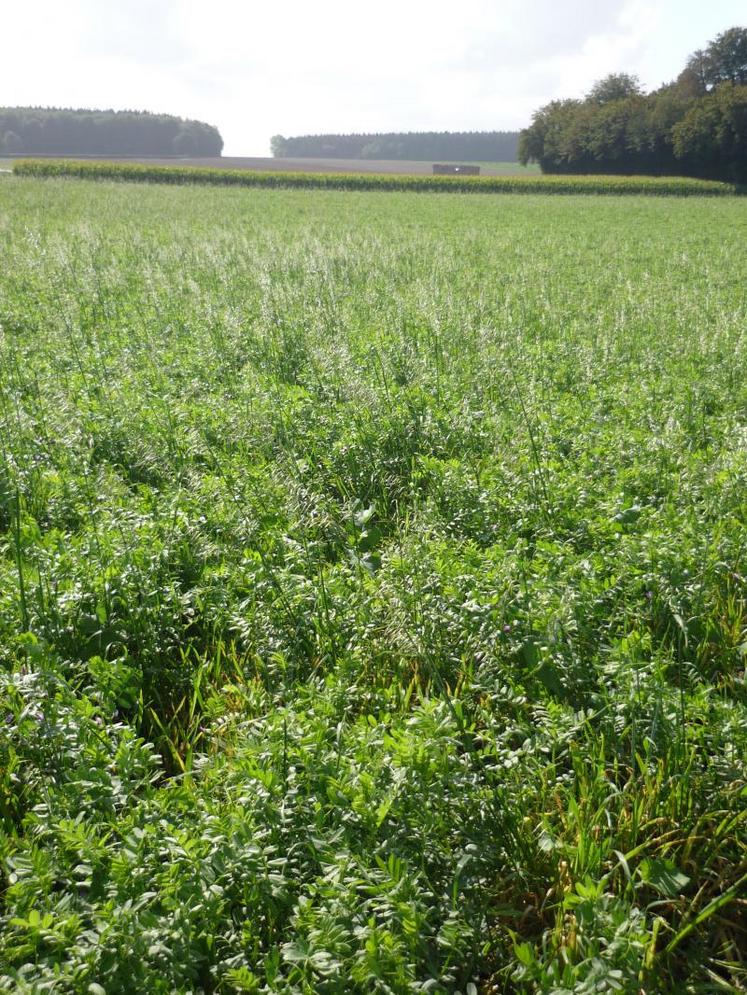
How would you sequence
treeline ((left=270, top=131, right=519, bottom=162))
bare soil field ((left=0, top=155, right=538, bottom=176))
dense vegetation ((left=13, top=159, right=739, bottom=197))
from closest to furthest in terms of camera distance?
dense vegetation ((left=13, top=159, right=739, bottom=197)) < bare soil field ((left=0, top=155, right=538, bottom=176)) < treeline ((left=270, top=131, right=519, bottom=162))

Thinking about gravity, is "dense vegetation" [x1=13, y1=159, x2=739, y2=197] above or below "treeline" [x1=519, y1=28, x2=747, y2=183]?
below

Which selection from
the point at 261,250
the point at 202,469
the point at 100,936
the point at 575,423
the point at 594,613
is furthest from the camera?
the point at 261,250

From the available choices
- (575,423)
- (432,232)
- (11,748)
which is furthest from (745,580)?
(432,232)

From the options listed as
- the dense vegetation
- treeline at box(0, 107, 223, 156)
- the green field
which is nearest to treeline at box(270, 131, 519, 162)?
treeline at box(0, 107, 223, 156)

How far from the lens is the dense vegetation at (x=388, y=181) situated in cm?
5022

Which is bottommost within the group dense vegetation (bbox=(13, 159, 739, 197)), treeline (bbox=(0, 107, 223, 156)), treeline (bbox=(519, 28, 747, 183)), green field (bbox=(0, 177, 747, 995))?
green field (bbox=(0, 177, 747, 995))

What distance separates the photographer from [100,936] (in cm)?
172

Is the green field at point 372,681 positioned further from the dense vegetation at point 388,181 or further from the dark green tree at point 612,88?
the dark green tree at point 612,88

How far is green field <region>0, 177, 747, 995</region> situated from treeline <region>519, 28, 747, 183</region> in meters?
66.2

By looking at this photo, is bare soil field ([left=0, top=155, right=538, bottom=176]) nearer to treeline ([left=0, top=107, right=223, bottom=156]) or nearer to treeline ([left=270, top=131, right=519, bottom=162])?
treeline ([left=0, top=107, right=223, bottom=156])

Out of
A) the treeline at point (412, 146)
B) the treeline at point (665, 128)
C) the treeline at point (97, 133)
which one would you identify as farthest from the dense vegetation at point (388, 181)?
the treeline at point (412, 146)

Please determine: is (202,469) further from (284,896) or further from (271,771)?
(284,896)

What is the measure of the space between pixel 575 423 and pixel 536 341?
2997mm

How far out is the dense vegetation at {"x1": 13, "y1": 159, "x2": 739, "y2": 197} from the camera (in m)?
50.2
